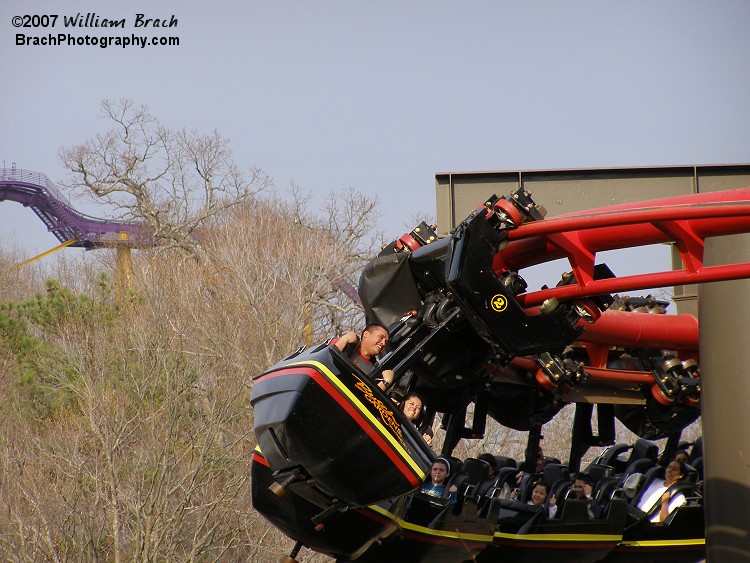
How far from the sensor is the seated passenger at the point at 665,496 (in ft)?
33.6

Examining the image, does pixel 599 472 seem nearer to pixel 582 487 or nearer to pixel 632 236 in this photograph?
pixel 582 487

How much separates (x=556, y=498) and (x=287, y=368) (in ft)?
17.0

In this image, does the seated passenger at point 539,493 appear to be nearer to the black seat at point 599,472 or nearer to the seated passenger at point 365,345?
the black seat at point 599,472

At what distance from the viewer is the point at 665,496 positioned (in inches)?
404

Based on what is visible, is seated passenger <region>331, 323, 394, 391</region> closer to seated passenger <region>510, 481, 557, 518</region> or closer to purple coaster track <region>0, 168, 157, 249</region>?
seated passenger <region>510, 481, 557, 518</region>

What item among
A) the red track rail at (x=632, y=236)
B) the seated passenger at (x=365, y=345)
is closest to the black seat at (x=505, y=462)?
the seated passenger at (x=365, y=345)

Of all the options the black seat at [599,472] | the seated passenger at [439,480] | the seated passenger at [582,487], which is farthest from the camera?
the black seat at [599,472]

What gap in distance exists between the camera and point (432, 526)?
8.59m

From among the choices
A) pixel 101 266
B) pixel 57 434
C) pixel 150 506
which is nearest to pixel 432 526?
pixel 150 506

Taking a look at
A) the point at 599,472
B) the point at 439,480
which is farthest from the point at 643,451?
the point at 439,480

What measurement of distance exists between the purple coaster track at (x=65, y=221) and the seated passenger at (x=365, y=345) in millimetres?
29621

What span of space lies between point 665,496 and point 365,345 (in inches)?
173

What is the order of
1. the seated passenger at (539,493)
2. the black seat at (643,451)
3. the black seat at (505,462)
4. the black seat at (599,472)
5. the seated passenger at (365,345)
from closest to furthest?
1. the seated passenger at (365,345)
2. the seated passenger at (539,493)
3. the black seat at (599,472)
4. the black seat at (643,451)
5. the black seat at (505,462)

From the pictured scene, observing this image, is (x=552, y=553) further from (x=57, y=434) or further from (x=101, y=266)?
(x=101, y=266)
